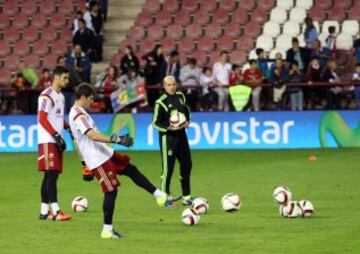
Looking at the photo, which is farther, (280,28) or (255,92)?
(280,28)

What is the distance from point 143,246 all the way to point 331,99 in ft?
58.9

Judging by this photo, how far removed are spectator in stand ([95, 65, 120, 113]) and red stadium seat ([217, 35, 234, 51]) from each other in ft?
13.1

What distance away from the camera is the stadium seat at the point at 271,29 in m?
35.5

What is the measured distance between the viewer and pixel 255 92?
31.4 metres

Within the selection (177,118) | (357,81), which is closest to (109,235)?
(177,118)

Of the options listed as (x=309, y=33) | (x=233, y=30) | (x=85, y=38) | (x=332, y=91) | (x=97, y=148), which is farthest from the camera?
(x=233, y=30)

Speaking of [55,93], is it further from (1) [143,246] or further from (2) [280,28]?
(2) [280,28]

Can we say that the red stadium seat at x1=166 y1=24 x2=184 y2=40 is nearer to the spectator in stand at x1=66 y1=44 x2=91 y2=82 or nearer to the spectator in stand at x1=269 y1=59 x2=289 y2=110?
the spectator in stand at x1=66 y1=44 x2=91 y2=82

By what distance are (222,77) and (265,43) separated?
127 inches

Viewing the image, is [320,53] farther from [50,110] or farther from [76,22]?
[50,110]

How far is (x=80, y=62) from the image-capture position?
33719mm

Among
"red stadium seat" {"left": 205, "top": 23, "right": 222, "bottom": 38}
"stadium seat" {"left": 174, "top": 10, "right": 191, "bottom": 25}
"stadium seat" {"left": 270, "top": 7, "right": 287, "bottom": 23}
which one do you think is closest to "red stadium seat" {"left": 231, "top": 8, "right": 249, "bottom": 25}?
"red stadium seat" {"left": 205, "top": 23, "right": 222, "bottom": 38}

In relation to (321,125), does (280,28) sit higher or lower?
higher

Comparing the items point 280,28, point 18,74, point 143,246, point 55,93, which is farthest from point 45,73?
point 143,246
